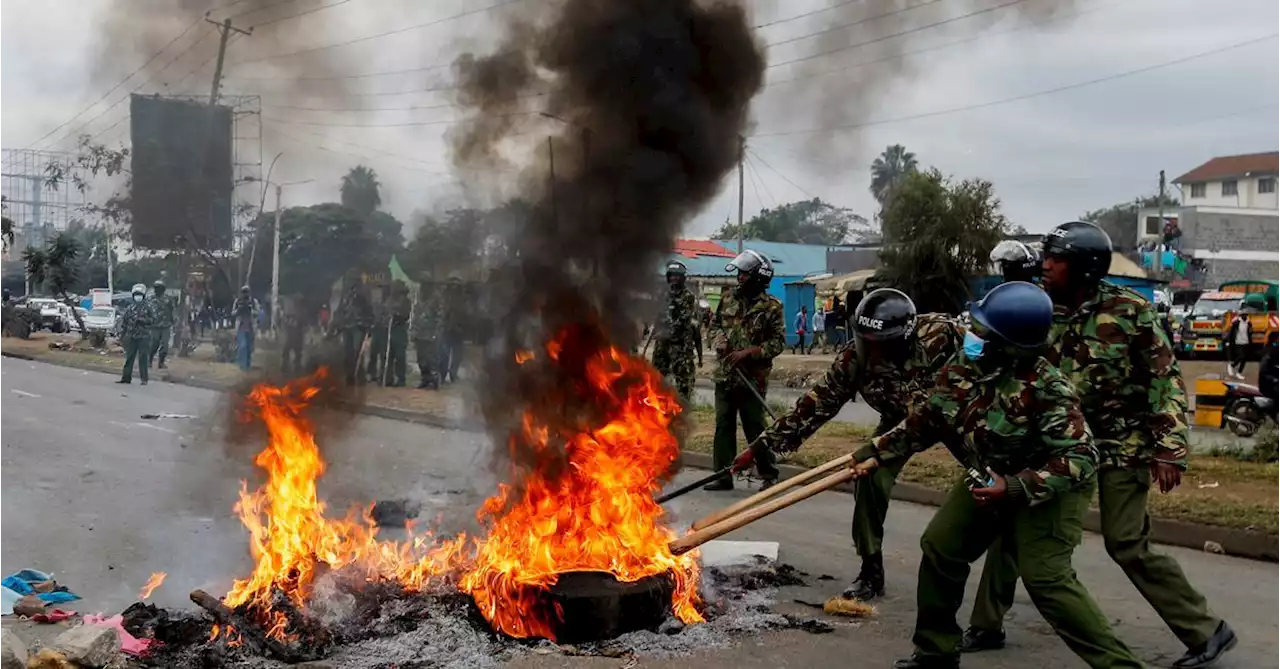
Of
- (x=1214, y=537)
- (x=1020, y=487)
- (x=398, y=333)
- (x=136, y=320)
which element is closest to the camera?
(x=1020, y=487)

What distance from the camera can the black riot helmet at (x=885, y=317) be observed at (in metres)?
5.17

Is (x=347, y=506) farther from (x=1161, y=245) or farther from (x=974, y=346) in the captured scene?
(x=1161, y=245)

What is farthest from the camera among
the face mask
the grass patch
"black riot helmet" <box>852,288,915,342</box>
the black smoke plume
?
the grass patch

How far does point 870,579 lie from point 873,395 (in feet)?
3.11

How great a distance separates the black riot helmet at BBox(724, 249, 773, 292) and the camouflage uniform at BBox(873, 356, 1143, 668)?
3915 millimetres

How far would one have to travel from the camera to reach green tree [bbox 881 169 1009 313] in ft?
82.3

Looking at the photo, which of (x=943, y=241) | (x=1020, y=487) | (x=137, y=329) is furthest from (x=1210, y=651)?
(x=943, y=241)

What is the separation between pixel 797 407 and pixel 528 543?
1.50m

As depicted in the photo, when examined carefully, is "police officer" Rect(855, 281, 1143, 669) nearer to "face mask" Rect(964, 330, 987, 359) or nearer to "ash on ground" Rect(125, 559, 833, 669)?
"face mask" Rect(964, 330, 987, 359)

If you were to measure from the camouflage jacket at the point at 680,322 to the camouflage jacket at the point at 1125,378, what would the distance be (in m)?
5.74

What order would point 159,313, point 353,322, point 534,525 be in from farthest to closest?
1. point 159,313
2. point 353,322
3. point 534,525

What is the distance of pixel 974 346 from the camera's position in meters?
3.97

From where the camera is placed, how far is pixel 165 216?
744cm

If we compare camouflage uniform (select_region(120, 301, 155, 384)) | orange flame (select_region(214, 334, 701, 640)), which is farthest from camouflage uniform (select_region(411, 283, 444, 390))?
camouflage uniform (select_region(120, 301, 155, 384))
